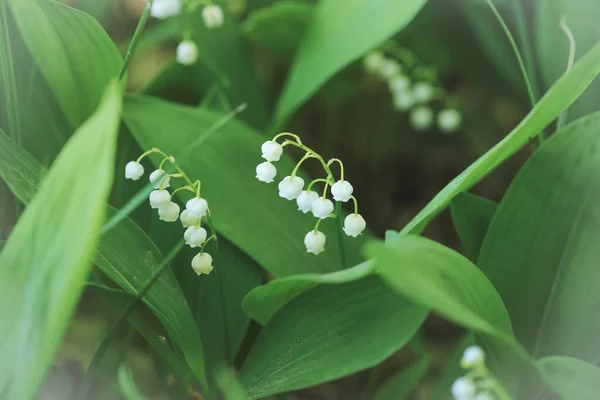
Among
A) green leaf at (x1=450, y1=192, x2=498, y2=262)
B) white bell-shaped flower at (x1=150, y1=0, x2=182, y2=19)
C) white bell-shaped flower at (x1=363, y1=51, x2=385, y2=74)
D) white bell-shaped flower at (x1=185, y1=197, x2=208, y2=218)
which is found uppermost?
white bell-shaped flower at (x1=150, y1=0, x2=182, y2=19)

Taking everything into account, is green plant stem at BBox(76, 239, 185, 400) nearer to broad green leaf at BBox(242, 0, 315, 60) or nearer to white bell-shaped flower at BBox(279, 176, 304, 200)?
white bell-shaped flower at BBox(279, 176, 304, 200)

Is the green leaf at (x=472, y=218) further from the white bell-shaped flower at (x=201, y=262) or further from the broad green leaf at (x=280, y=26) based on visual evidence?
the broad green leaf at (x=280, y=26)

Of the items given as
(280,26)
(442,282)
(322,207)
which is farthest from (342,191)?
(280,26)

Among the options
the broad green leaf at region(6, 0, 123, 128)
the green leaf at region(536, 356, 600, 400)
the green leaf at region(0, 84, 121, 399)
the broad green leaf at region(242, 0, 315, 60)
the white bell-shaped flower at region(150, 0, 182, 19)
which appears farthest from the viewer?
the broad green leaf at region(242, 0, 315, 60)

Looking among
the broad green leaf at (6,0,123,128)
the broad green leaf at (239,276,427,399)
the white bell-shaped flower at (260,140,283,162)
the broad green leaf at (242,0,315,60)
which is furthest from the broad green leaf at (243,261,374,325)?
the broad green leaf at (242,0,315,60)

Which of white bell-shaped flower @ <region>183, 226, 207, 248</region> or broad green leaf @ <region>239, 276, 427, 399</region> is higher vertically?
white bell-shaped flower @ <region>183, 226, 207, 248</region>

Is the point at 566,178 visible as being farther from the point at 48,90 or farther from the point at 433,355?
the point at 48,90

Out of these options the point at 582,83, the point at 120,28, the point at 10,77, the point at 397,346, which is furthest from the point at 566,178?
the point at 120,28
